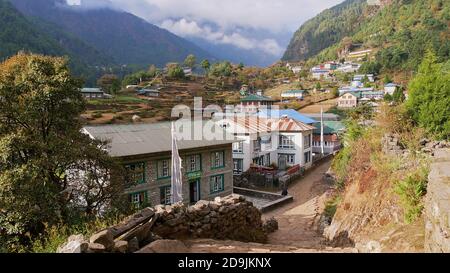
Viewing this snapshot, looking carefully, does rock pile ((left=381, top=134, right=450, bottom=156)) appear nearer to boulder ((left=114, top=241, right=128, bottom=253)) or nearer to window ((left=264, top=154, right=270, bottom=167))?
boulder ((left=114, top=241, right=128, bottom=253))

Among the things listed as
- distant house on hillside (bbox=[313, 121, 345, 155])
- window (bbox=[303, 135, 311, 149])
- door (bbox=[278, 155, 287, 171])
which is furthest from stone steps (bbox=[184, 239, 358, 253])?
distant house on hillside (bbox=[313, 121, 345, 155])

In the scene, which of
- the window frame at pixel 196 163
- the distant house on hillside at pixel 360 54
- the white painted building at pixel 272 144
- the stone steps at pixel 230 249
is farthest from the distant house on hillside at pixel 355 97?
the stone steps at pixel 230 249

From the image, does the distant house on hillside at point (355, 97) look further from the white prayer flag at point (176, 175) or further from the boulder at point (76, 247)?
the boulder at point (76, 247)

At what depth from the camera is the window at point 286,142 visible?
37844 mm

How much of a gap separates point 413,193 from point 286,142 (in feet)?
97.3

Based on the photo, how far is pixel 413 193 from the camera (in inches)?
338

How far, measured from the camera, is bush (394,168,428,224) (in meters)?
8.33

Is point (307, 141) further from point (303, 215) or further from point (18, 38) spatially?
point (18, 38)

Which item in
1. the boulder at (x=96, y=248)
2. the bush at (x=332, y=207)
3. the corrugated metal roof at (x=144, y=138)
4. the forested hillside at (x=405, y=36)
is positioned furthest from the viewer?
the forested hillside at (x=405, y=36)

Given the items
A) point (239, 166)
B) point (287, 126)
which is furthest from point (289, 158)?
point (239, 166)

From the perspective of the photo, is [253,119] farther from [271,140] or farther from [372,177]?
[372,177]

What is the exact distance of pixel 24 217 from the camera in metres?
11.2

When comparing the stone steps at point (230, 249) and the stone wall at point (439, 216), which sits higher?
the stone wall at point (439, 216)
